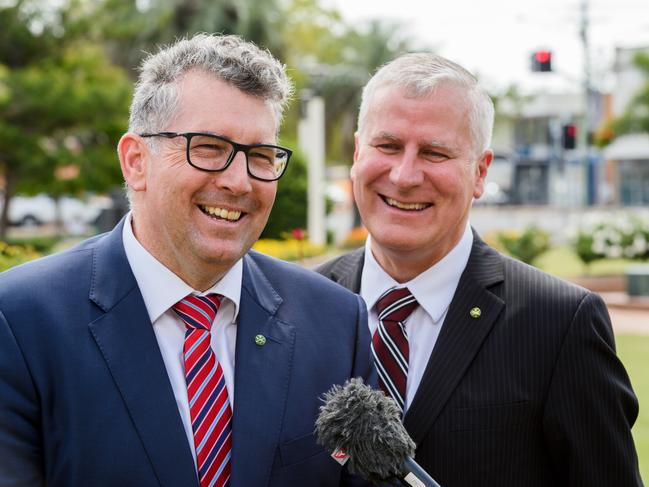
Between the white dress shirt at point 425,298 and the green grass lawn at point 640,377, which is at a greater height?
the white dress shirt at point 425,298

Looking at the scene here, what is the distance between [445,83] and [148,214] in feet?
3.95

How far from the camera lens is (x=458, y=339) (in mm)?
3191

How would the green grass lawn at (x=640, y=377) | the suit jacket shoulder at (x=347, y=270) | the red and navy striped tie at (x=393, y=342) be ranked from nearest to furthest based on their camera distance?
the red and navy striped tie at (x=393, y=342)
the suit jacket shoulder at (x=347, y=270)
the green grass lawn at (x=640, y=377)

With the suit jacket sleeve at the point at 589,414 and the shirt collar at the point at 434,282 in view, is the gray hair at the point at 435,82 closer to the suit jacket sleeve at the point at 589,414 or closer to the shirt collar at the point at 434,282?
the shirt collar at the point at 434,282

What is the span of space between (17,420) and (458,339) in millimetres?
1514

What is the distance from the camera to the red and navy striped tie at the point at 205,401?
256 centimetres

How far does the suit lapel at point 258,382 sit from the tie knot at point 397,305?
54 centimetres

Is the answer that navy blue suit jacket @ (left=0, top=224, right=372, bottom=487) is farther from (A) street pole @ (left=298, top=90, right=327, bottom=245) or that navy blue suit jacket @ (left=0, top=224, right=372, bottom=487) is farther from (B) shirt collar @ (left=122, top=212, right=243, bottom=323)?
(A) street pole @ (left=298, top=90, right=327, bottom=245)

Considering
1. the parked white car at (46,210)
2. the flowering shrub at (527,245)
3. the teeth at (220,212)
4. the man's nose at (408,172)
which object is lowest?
the parked white car at (46,210)

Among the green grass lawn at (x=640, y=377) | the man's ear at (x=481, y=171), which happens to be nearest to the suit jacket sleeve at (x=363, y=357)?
the man's ear at (x=481, y=171)

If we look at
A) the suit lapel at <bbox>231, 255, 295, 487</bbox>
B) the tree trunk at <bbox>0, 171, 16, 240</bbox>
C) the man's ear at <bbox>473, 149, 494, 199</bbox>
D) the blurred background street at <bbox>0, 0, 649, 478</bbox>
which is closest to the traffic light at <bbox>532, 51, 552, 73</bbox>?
the blurred background street at <bbox>0, 0, 649, 478</bbox>

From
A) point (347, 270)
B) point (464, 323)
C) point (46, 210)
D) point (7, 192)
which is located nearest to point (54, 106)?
point (7, 192)

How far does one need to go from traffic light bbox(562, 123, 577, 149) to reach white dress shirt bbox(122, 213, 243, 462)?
2229 centimetres

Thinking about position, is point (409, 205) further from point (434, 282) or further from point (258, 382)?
point (258, 382)
